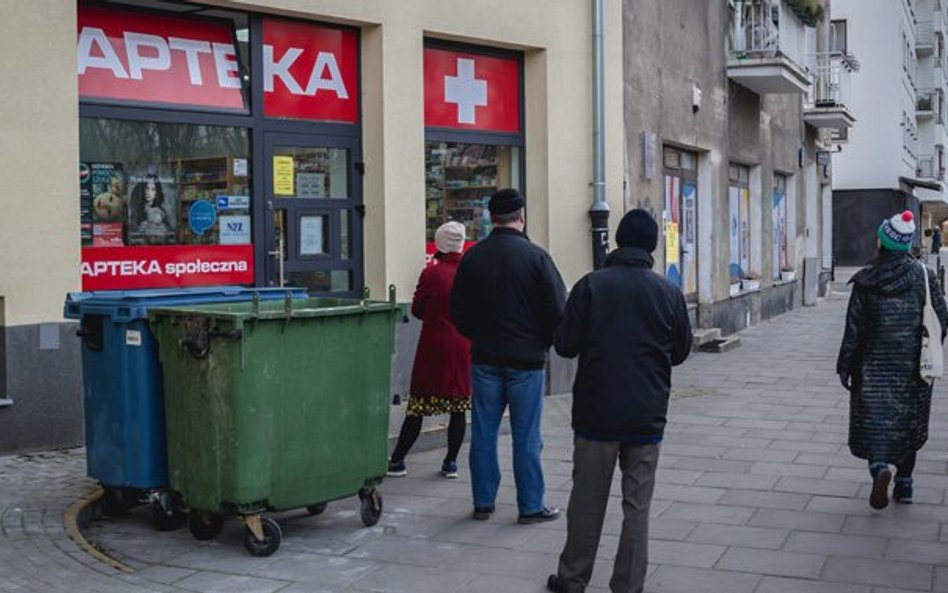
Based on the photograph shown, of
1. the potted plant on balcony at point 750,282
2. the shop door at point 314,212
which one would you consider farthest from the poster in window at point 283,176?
the potted plant on balcony at point 750,282

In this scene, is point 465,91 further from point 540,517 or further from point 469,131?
point 540,517

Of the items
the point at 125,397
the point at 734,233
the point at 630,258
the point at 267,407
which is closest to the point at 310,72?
the point at 125,397

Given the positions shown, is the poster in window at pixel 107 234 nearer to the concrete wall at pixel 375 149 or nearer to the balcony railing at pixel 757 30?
the concrete wall at pixel 375 149

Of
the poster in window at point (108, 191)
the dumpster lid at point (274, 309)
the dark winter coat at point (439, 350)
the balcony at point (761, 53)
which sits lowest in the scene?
the dark winter coat at point (439, 350)

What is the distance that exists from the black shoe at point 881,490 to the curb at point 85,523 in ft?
13.6

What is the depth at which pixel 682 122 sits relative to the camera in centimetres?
1647

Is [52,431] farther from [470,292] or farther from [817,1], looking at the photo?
[817,1]

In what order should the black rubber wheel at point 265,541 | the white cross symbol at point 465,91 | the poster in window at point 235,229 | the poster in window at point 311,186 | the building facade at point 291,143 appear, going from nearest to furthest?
1. the black rubber wheel at point 265,541
2. the building facade at point 291,143
3. the poster in window at point 235,229
4. the poster in window at point 311,186
5. the white cross symbol at point 465,91

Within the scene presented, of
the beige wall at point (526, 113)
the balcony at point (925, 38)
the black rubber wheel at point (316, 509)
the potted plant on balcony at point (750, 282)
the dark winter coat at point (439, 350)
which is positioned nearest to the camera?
the black rubber wheel at point (316, 509)

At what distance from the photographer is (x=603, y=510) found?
5590 millimetres

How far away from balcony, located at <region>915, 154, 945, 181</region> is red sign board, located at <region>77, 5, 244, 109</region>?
47325mm

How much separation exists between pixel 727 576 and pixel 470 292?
6.94 feet

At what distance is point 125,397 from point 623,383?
2728 millimetres

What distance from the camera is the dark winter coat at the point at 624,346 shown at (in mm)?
5387
